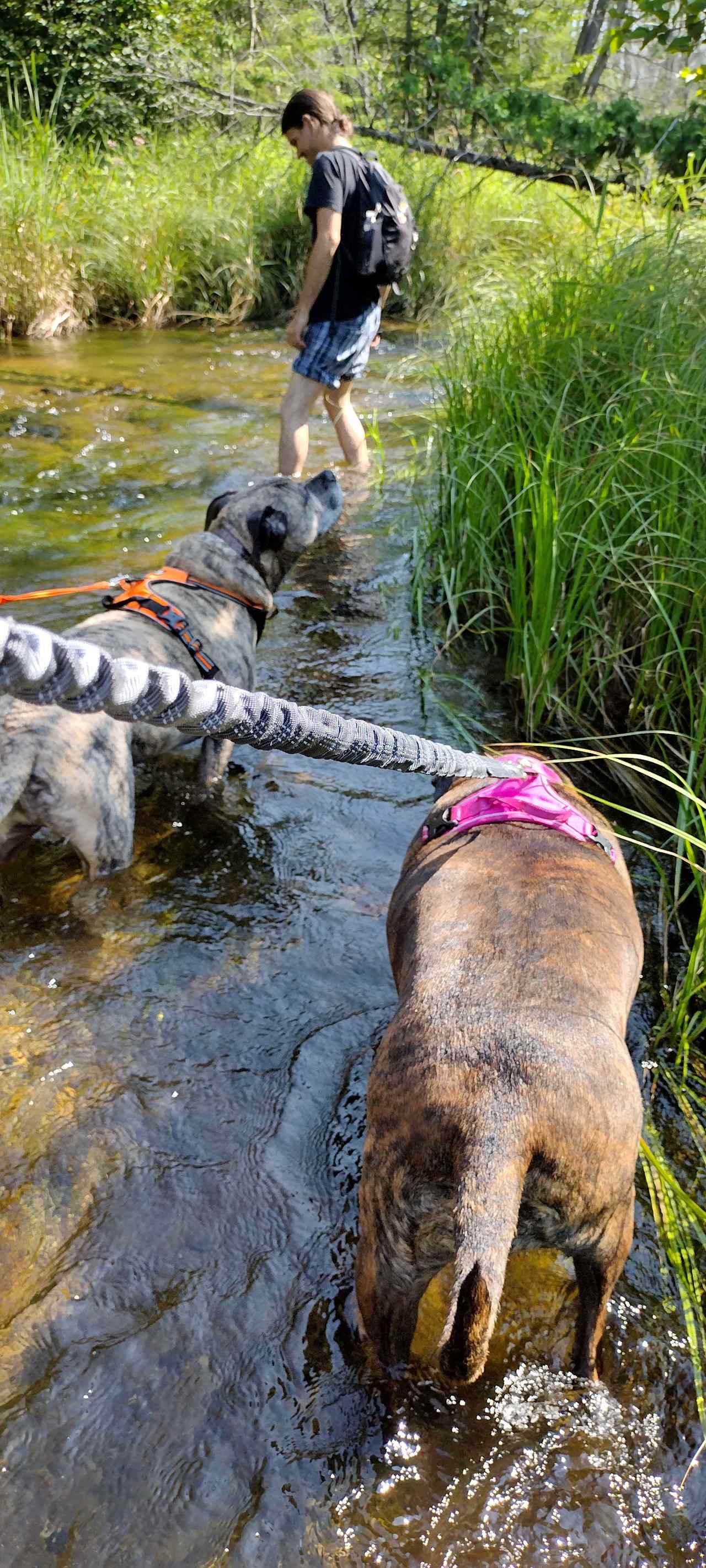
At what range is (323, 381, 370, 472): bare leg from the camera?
7164 millimetres

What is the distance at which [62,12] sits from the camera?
17.0 m

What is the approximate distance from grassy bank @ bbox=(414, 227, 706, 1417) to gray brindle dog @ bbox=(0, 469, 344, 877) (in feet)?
2.87

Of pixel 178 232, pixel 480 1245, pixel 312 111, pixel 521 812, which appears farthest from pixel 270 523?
pixel 178 232

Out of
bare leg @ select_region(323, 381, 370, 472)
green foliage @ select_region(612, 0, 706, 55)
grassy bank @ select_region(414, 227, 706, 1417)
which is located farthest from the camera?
bare leg @ select_region(323, 381, 370, 472)

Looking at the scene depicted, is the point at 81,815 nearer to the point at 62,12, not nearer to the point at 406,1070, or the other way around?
the point at 406,1070

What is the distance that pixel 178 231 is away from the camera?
445 inches

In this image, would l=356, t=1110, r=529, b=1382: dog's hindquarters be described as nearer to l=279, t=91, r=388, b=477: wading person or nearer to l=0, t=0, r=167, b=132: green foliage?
l=279, t=91, r=388, b=477: wading person

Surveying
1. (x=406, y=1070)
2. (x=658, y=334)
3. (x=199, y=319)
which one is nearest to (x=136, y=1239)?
(x=406, y=1070)

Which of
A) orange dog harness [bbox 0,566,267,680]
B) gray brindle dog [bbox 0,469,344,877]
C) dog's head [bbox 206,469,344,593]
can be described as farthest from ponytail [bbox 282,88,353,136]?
orange dog harness [bbox 0,566,267,680]

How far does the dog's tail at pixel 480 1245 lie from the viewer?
1.63 meters

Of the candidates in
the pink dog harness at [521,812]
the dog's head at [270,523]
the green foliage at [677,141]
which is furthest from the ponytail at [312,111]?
the pink dog harness at [521,812]

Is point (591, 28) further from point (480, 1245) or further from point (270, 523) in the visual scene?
point (480, 1245)

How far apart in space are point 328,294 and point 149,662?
3.94 metres

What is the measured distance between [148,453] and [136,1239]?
22.2 feet
